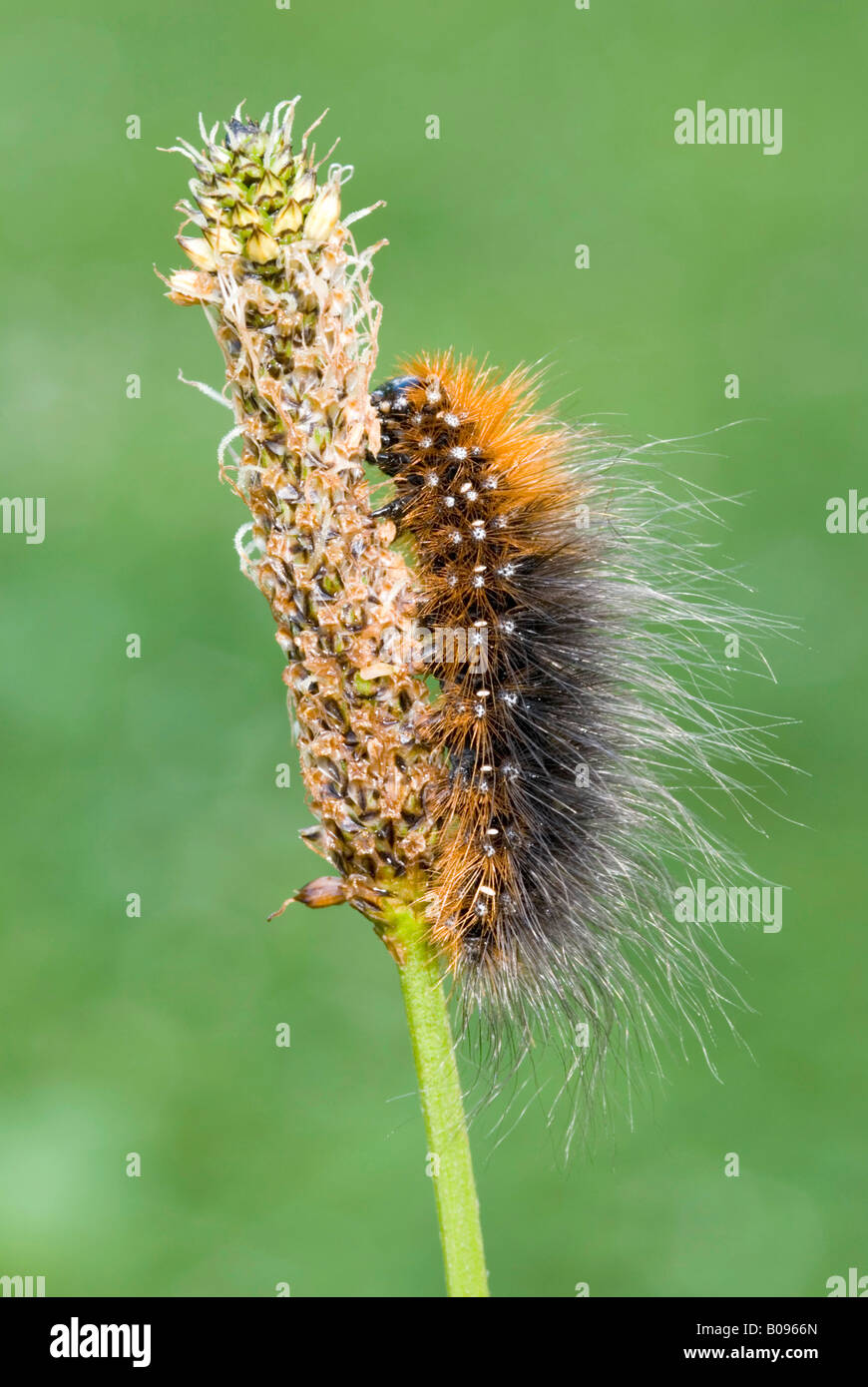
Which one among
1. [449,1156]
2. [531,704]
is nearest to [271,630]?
[531,704]

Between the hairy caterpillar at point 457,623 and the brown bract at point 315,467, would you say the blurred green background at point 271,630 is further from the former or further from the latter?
the brown bract at point 315,467

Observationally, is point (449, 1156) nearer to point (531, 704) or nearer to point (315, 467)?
point (531, 704)

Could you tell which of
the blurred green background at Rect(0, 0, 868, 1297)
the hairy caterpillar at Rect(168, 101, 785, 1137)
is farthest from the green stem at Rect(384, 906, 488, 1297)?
the blurred green background at Rect(0, 0, 868, 1297)

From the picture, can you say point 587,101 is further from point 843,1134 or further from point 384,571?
point 384,571

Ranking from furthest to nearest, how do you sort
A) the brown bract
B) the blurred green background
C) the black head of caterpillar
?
1. the blurred green background
2. the black head of caterpillar
3. the brown bract

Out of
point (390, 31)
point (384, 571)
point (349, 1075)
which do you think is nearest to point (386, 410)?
point (384, 571)

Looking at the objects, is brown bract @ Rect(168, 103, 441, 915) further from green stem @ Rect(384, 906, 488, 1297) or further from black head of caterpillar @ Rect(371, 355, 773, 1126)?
green stem @ Rect(384, 906, 488, 1297)
